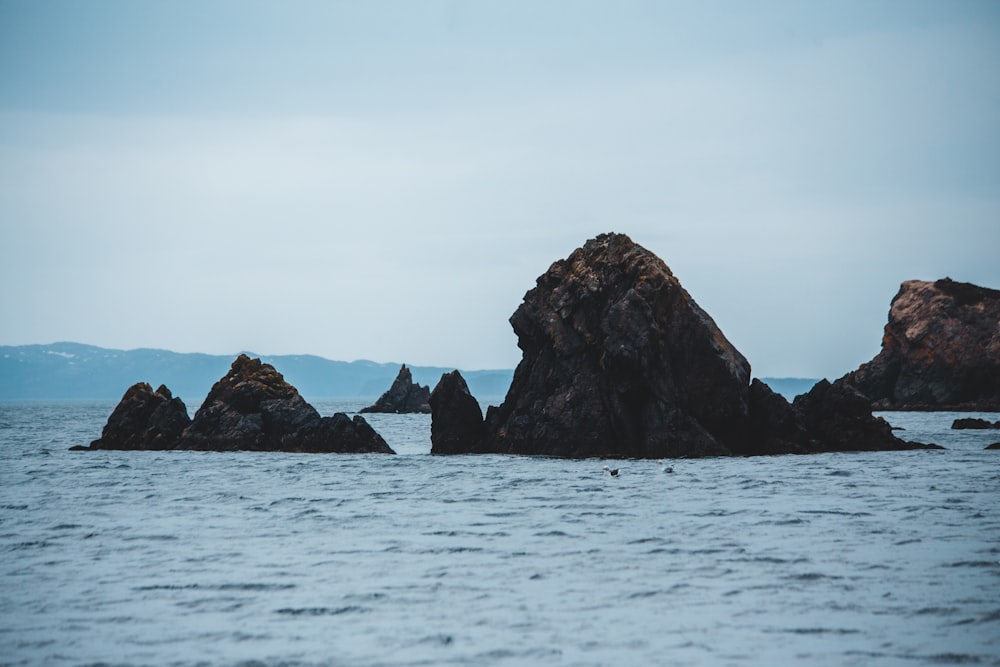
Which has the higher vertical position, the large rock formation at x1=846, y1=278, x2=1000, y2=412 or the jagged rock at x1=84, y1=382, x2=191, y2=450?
the large rock formation at x1=846, y1=278, x2=1000, y2=412

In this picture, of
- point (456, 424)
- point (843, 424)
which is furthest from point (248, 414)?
point (843, 424)

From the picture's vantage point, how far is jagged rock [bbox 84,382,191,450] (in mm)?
59844

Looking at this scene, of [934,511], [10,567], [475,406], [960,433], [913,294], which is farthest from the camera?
[913,294]

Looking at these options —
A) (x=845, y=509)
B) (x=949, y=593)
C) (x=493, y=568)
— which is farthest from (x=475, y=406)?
(x=949, y=593)

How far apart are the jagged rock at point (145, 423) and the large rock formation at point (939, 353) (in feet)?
284

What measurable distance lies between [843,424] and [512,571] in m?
37.3

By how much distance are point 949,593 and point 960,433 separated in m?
54.1

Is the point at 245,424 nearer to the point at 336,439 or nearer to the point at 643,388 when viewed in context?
the point at 336,439

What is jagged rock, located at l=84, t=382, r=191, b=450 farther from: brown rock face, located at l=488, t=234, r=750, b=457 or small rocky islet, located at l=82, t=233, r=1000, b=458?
brown rock face, located at l=488, t=234, r=750, b=457

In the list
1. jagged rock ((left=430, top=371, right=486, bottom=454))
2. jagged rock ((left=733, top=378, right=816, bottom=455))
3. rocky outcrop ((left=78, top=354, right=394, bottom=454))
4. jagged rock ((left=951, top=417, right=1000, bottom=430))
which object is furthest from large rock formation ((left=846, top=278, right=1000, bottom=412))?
rocky outcrop ((left=78, top=354, right=394, bottom=454))

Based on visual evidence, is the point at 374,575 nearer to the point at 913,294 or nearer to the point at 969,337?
the point at 969,337

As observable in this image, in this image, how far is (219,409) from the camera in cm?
5969

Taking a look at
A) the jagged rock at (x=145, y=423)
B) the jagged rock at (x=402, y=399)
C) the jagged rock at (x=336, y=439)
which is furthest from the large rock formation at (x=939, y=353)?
the jagged rock at (x=145, y=423)

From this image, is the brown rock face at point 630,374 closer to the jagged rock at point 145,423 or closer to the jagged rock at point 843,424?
the jagged rock at point 843,424
